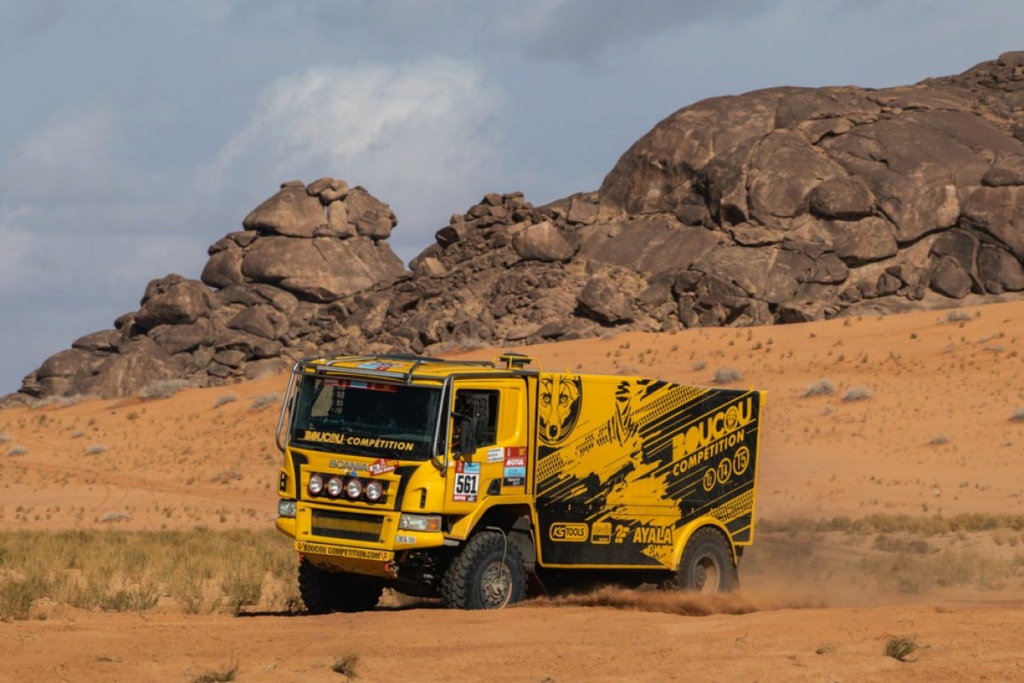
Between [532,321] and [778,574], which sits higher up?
[532,321]

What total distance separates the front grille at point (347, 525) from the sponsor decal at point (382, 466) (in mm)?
489

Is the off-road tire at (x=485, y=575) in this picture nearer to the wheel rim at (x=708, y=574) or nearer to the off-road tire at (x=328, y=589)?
the off-road tire at (x=328, y=589)

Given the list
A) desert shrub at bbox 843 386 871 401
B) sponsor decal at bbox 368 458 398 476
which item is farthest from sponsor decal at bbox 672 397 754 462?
desert shrub at bbox 843 386 871 401

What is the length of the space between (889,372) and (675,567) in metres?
32.7

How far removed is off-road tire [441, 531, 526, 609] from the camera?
14.8 m

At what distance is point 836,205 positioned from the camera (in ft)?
193

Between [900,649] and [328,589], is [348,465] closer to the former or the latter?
[328,589]

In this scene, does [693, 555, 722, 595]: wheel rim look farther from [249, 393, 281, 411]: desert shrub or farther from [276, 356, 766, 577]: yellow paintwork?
[249, 393, 281, 411]: desert shrub

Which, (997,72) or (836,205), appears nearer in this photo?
(836,205)

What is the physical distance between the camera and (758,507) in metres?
30.8

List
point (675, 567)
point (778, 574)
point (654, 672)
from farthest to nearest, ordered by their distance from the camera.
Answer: point (778, 574) → point (675, 567) → point (654, 672)

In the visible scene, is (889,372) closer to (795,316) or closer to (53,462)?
(795,316)

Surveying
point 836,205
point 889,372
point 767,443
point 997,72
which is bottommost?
point 767,443

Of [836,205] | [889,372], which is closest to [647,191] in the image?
[836,205]
